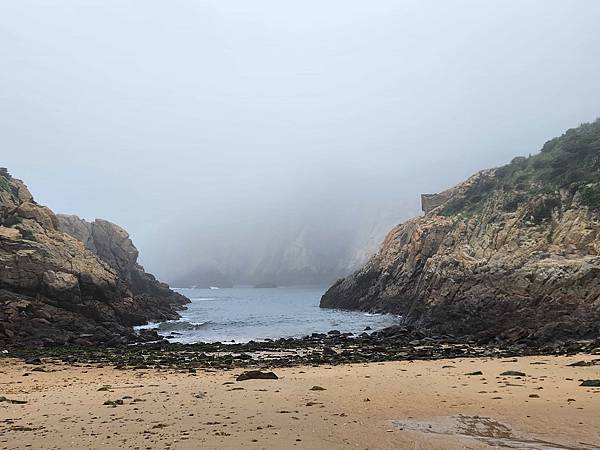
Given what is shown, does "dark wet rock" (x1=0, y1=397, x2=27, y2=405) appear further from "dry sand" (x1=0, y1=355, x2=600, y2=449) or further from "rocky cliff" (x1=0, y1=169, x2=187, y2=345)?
"rocky cliff" (x1=0, y1=169, x2=187, y2=345)

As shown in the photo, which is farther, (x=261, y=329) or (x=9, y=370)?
(x=261, y=329)

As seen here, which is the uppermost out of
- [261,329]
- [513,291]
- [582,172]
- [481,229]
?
[582,172]

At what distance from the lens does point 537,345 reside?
85.5 ft

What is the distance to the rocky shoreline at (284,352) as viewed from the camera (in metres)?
23.5

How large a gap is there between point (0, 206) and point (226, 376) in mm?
34905

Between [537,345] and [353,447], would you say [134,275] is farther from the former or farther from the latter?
[353,447]

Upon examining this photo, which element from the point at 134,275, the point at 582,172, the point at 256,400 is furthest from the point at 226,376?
the point at 134,275

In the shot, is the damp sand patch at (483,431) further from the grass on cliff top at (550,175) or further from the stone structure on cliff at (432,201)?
the stone structure on cliff at (432,201)

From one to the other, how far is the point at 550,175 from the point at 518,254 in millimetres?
15119

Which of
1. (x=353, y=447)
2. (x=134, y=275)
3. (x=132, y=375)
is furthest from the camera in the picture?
(x=134, y=275)

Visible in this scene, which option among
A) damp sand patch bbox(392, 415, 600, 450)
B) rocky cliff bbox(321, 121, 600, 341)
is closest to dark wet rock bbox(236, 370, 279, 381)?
damp sand patch bbox(392, 415, 600, 450)

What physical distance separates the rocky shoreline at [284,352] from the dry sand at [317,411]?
4.99m

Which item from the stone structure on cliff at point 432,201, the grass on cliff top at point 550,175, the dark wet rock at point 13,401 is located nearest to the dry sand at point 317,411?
the dark wet rock at point 13,401

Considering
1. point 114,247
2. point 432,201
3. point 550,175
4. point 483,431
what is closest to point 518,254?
point 550,175
